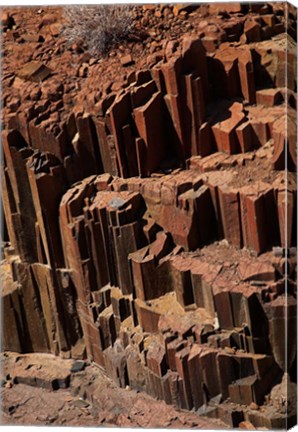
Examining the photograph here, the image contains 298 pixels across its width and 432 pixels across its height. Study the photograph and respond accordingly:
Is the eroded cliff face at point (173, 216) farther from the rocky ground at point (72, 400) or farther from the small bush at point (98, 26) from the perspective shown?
the small bush at point (98, 26)

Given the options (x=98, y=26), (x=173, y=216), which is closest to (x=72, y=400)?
(x=173, y=216)

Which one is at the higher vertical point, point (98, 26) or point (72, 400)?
point (98, 26)

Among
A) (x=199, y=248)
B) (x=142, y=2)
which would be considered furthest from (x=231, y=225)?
(x=142, y=2)

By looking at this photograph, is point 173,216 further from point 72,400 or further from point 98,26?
point 72,400

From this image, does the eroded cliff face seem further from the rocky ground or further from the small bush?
the small bush

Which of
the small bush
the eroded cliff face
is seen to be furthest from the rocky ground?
the small bush

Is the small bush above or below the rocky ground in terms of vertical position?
above

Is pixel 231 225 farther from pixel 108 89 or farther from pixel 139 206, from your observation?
pixel 108 89
